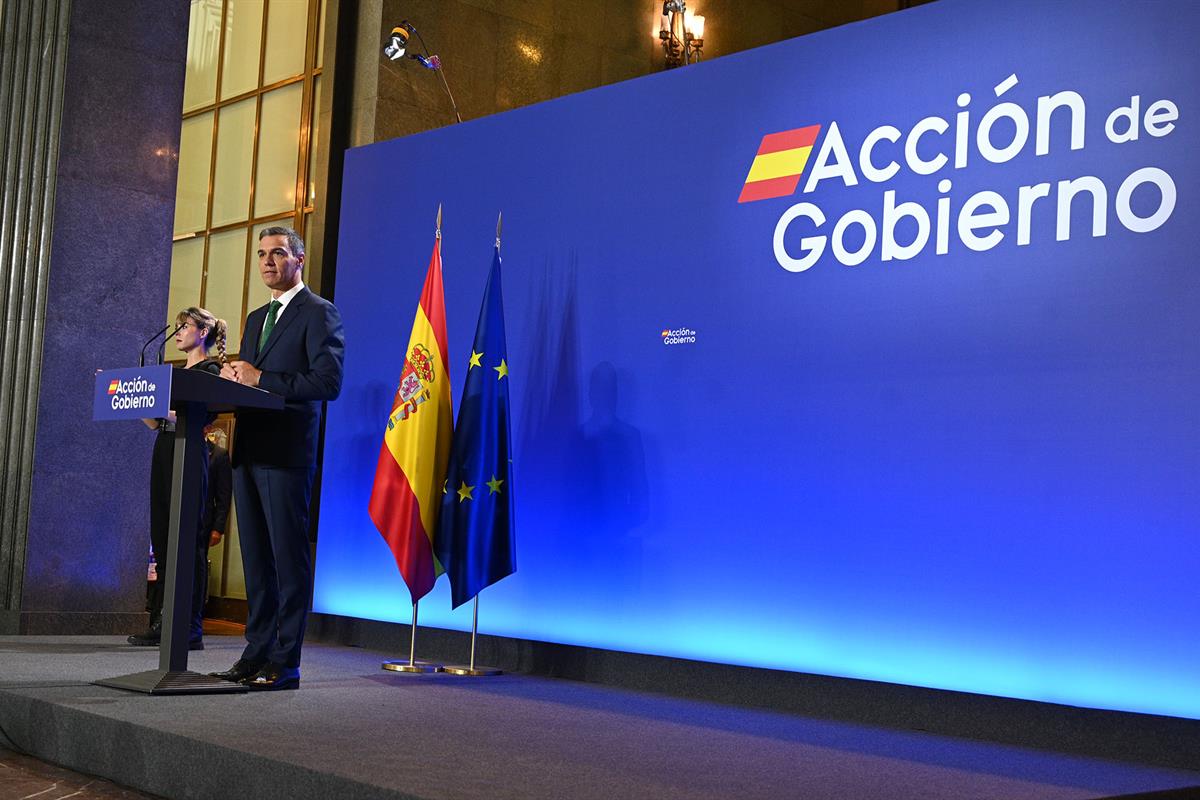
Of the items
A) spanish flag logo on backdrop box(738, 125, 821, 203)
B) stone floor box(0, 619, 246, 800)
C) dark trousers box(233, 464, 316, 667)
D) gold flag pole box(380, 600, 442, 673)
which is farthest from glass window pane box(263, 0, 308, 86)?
stone floor box(0, 619, 246, 800)

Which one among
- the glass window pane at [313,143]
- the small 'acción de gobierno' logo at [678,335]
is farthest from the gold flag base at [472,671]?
the glass window pane at [313,143]

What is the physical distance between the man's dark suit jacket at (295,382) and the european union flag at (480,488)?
3.16ft

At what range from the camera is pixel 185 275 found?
9156 mm

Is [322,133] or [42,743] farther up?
[322,133]

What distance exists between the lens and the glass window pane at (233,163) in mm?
8778

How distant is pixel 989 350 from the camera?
4363 millimetres

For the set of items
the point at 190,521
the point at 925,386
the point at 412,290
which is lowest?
the point at 190,521

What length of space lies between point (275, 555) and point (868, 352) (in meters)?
2.12

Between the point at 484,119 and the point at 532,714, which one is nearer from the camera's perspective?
the point at 532,714

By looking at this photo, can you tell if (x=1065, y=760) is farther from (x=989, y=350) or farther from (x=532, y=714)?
(x=532, y=714)

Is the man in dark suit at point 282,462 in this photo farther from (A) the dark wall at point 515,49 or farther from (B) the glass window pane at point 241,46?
(B) the glass window pane at point 241,46

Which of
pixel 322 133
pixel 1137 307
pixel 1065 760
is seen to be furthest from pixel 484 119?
pixel 1065 760

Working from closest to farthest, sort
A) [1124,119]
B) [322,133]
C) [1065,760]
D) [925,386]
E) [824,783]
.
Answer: [824,783]
[1065,760]
[1124,119]
[925,386]
[322,133]

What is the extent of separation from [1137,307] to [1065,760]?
1347mm
